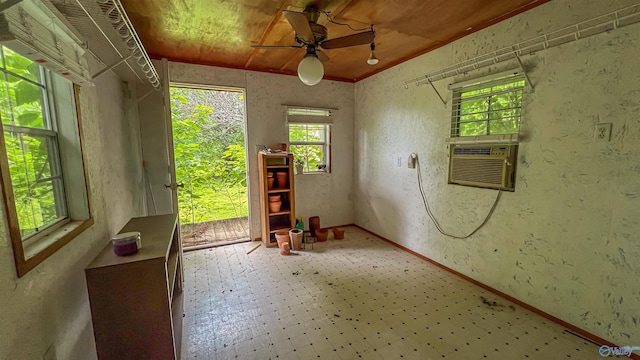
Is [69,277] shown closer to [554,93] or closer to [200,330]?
[200,330]

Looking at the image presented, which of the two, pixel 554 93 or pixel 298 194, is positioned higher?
pixel 554 93

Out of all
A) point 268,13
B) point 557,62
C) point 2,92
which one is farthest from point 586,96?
point 2,92

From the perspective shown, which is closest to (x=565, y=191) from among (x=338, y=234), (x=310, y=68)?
(x=310, y=68)

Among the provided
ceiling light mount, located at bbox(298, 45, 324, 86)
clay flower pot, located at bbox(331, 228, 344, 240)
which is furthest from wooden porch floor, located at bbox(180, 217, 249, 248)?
ceiling light mount, located at bbox(298, 45, 324, 86)

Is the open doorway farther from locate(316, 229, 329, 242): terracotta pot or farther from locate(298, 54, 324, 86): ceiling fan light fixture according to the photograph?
locate(298, 54, 324, 86): ceiling fan light fixture

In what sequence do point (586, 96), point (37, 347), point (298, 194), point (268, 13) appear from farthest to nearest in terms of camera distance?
point (298, 194), point (268, 13), point (586, 96), point (37, 347)

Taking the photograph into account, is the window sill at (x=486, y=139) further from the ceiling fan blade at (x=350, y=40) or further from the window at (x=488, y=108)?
the ceiling fan blade at (x=350, y=40)

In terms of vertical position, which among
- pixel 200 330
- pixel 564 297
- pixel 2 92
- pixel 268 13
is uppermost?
pixel 268 13

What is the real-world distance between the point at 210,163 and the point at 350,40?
338 centimetres

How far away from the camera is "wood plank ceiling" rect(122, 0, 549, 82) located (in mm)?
1859

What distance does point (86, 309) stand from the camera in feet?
4.37

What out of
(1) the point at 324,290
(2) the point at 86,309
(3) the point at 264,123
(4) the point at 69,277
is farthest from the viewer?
(3) the point at 264,123

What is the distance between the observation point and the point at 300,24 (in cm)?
165

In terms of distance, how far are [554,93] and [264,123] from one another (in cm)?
304
